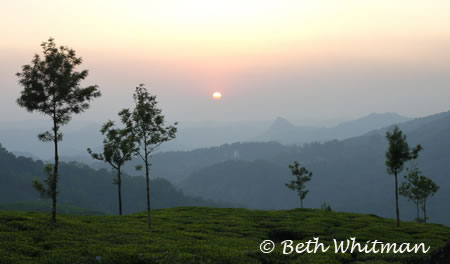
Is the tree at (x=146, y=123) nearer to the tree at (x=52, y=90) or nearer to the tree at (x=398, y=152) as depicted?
the tree at (x=52, y=90)

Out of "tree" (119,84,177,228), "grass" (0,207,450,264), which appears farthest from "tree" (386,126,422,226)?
"tree" (119,84,177,228)

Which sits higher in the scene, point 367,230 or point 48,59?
point 48,59

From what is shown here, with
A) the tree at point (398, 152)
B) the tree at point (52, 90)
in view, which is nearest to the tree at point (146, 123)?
the tree at point (52, 90)

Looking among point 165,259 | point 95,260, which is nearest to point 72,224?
point 95,260

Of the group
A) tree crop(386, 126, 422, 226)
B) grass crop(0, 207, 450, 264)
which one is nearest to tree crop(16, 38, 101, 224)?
grass crop(0, 207, 450, 264)

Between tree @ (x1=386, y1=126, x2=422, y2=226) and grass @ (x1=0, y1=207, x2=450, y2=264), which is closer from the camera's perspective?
grass @ (x1=0, y1=207, x2=450, y2=264)

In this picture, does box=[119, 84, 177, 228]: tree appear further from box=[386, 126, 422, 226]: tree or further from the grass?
box=[386, 126, 422, 226]: tree

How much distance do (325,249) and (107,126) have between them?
1717 inches

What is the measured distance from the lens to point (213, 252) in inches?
1129

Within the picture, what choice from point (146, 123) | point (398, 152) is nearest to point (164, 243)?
point (146, 123)

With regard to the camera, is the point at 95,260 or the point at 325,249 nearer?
the point at 95,260

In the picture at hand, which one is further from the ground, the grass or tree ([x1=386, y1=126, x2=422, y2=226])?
tree ([x1=386, y1=126, x2=422, y2=226])

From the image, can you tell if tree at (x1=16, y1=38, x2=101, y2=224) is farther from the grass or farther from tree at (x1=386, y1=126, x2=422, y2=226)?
tree at (x1=386, y1=126, x2=422, y2=226)

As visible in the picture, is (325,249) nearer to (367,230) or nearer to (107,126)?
(367,230)
